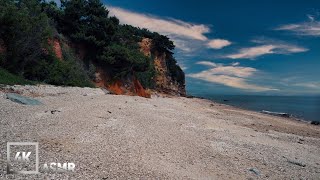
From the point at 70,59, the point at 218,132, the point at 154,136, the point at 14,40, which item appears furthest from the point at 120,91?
the point at 154,136

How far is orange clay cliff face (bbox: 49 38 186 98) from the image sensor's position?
3738 cm

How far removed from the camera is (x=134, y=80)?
42656 mm

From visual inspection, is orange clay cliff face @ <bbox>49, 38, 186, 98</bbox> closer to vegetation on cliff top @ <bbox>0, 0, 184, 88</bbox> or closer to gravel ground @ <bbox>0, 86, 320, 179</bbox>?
vegetation on cliff top @ <bbox>0, 0, 184, 88</bbox>

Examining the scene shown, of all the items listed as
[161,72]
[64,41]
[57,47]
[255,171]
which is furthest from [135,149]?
[161,72]

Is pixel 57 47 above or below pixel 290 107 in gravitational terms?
above

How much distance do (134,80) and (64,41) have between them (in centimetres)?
1155

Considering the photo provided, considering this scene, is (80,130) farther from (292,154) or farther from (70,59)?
(70,59)

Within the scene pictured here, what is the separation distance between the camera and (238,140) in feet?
46.6
